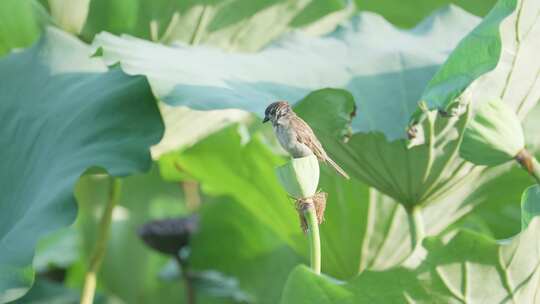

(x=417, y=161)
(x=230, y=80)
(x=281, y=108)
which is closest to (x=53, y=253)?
(x=230, y=80)

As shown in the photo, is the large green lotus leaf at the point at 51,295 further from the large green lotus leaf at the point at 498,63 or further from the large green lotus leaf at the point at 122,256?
the large green lotus leaf at the point at 498,63

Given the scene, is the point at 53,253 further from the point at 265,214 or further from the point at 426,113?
the point at 426,113

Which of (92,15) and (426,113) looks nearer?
(426,113)

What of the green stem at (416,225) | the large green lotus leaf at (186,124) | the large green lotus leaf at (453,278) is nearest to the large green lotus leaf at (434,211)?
the green stem at (416,225)

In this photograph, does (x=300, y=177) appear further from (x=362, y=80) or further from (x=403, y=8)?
(x=403, y=8)

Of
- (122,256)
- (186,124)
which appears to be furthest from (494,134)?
(122,256)

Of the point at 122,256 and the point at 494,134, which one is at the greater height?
the point at 494,134
